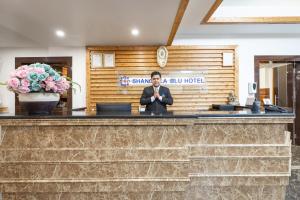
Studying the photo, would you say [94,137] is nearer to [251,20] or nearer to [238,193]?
[238,193]

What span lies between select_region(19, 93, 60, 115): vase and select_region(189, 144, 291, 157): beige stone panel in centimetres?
149

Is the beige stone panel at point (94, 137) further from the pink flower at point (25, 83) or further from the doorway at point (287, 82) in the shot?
the doorway at point (287, 82)

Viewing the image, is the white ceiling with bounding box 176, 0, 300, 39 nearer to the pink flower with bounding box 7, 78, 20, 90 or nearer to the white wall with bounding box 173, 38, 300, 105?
the white wall with bounding box 173, 38, 300, 105

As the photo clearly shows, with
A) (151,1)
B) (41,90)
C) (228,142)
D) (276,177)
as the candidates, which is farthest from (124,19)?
(276,177)

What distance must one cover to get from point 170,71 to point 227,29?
1642 mm

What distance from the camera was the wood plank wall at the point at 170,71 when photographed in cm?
693

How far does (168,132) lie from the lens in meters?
2.63

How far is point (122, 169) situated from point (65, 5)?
272 cm

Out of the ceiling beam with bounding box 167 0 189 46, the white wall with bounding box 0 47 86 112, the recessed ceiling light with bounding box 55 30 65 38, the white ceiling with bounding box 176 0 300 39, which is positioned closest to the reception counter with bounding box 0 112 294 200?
the ceiling beam with bounding box 167 0 189 46

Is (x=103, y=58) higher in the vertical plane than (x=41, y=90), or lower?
higher

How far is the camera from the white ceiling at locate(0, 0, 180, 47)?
4.11 meters

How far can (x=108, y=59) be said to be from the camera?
6918 millimetres

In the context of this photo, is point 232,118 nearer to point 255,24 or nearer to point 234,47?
point 255,24

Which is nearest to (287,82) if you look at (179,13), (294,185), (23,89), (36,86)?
(294,185)
